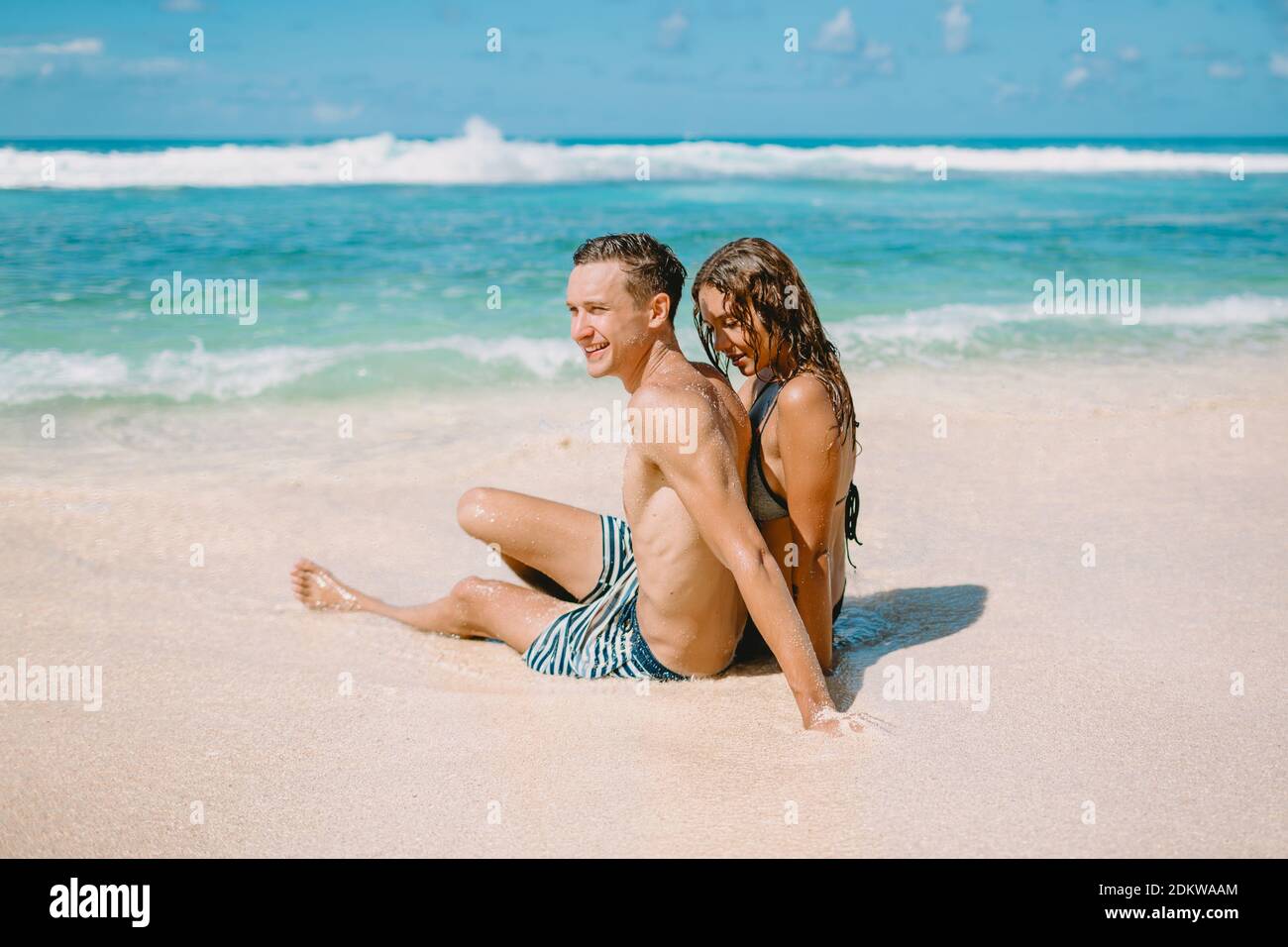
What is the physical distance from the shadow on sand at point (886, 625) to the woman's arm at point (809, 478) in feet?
1.15

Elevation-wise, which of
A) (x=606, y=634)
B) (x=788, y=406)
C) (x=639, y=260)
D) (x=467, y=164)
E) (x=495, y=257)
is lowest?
(x=606, y=634)

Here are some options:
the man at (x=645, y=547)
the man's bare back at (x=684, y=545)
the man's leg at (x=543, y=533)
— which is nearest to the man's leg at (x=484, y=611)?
the man at (x=645, y=547)

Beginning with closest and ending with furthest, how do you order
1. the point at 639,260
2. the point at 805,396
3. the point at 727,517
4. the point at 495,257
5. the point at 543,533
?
the point at 727,517
the point at 805,396
the point at 639,260
the point at 543,533
the point at 495,257

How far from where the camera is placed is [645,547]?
3348mm

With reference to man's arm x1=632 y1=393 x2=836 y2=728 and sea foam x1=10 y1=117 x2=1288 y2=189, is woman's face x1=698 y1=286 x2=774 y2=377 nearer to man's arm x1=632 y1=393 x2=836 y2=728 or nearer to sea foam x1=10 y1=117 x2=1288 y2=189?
man's arm x1=632 y1=393 x2=836 y2=728

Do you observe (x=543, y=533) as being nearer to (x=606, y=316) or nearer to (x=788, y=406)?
(x=606, y=316)

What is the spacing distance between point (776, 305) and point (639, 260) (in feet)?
1.42

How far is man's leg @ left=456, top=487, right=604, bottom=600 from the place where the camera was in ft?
12.7

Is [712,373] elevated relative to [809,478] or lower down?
elevated

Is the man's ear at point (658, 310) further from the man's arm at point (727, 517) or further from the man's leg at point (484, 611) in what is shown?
the man's leg at point (484, 611)

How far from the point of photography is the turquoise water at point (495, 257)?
9023 millimetres

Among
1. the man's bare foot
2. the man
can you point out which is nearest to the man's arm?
the man

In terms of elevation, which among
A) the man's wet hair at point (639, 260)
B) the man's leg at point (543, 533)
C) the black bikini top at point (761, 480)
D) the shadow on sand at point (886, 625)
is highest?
the man's wet hair at point (639, 260)

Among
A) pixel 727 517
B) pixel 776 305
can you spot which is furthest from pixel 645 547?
pixel 776 305
